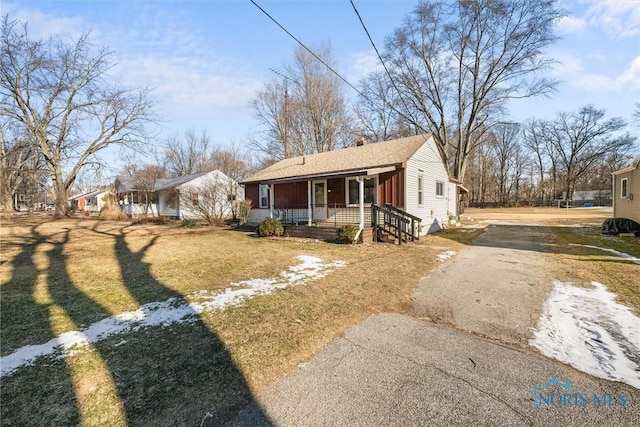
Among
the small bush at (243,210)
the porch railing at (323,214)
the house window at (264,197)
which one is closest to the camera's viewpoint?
the porch railing at (323,214)

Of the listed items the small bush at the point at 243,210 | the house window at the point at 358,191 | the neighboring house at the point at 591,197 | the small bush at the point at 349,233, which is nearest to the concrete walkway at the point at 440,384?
the small bush at the point at 349,233

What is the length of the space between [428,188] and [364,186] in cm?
351

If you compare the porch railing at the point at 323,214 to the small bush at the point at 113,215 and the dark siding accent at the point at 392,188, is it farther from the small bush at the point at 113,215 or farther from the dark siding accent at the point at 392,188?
the small bush at the point at 113,215

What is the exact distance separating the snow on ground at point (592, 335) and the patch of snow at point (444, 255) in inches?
126

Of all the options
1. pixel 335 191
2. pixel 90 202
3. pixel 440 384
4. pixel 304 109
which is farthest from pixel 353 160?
pixel 90 202

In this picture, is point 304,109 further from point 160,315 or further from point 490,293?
point 160,315

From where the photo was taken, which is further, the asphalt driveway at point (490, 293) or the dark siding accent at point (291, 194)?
the dark siding accent at point (291, 194)

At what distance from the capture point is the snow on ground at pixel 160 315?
312cm

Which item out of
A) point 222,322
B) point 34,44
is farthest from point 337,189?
point 34,44

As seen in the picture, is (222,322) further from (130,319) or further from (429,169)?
(429,169)

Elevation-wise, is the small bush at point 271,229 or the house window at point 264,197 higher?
the house window at point 264,197

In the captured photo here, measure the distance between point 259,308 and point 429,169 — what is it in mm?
12317

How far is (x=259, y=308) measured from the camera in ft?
14.1

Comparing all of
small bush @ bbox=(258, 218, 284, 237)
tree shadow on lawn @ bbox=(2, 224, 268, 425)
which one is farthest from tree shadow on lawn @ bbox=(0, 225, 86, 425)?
small bush @ bbox=(258, 218, 284, 237)
